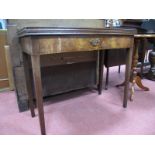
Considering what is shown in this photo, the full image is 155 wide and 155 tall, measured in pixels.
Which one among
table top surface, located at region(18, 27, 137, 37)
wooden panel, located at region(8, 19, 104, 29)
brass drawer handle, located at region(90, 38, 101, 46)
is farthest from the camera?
wooden panel, located at region(8, 19, 104, 29)

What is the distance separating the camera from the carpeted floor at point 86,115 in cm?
124

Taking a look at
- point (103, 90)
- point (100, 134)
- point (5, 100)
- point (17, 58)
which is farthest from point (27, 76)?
point (103, 90)

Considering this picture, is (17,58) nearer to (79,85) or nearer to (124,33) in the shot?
(79,85)

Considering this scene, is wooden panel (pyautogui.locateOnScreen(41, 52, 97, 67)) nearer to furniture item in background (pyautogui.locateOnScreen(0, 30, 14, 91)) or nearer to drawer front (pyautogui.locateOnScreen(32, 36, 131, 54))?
drawer front (pyautogui.locateOnScreen(32, 36, 131, 54))

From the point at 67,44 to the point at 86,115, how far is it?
2.38ft

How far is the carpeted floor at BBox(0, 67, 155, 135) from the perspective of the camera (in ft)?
4.05

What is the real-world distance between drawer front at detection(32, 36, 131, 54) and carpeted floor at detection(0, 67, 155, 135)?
63 cm

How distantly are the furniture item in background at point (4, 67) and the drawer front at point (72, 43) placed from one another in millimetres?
1126

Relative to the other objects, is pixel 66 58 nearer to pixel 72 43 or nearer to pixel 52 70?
pixel 52 70

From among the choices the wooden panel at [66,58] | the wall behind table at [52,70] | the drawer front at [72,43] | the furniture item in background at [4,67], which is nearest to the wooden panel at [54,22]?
the wall behind table at [52,70]

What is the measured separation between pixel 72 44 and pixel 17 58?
2.02 feet

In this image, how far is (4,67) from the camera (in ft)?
6.54

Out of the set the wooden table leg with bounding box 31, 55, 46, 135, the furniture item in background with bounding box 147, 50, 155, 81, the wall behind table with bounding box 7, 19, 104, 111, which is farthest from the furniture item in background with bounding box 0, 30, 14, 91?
the furniture item in background with bounding box 147, 50, 155, 81

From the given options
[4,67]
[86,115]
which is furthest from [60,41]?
[4,67]
